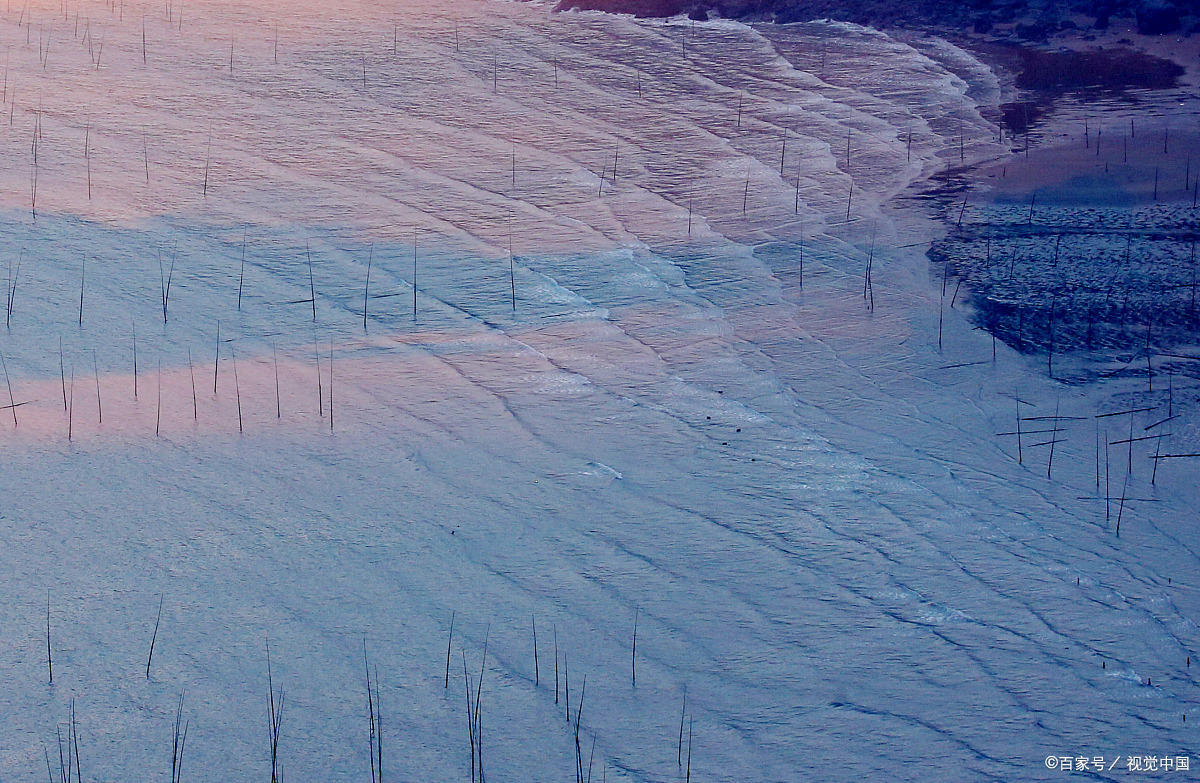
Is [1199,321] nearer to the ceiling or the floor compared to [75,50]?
nearer to the floor

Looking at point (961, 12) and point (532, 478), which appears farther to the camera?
point (961, 12)

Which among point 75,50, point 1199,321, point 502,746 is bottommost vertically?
point 502,746

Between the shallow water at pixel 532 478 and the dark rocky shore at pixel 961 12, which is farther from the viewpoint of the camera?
the dark rocky shore at pixel 961 12

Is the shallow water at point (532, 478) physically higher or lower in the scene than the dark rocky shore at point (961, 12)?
lower

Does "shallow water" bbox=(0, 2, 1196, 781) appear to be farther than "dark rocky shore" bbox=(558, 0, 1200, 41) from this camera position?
No

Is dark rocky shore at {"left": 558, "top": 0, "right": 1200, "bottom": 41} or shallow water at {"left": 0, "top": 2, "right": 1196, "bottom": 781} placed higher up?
dark rocky shore at {"left": 558, "top": 0, "right": 1200, "bottom": 41}

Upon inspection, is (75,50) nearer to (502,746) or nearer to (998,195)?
(998,195)

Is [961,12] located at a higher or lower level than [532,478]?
higher

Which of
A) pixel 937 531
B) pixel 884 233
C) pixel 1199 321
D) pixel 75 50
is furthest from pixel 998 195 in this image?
pixel 75 50
